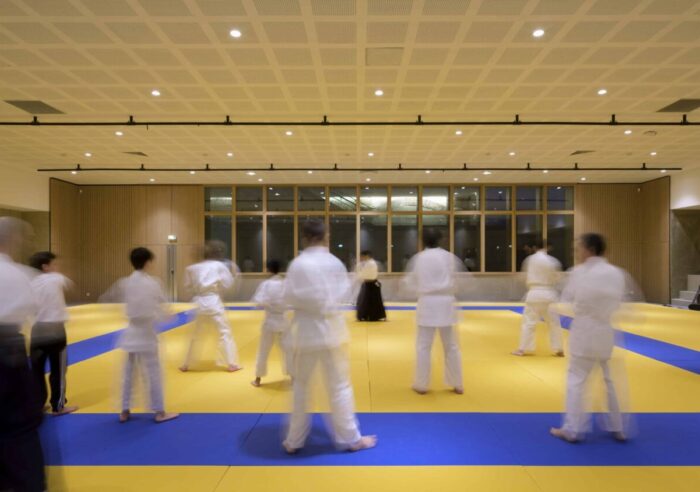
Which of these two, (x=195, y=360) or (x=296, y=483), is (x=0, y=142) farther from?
(x=296, y=483)

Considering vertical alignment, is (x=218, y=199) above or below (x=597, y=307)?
above

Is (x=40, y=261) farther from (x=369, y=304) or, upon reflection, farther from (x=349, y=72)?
(x=369, y=304)

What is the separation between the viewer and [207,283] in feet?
17.6

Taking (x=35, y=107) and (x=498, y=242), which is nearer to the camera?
(x=35, y=107)

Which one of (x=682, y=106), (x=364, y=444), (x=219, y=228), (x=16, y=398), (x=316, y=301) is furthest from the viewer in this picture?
(x=219, y=228)

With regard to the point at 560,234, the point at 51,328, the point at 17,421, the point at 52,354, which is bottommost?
the point at 52,354

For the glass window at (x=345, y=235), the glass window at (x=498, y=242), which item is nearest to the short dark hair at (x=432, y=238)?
the glass window at (x=345, y=235)

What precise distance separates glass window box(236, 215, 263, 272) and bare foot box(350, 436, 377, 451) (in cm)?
1339

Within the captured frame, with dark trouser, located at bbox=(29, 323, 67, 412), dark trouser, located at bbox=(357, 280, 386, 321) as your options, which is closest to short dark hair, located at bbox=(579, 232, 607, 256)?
dark trouser, located at bbox=(29, 323, 67, 412)

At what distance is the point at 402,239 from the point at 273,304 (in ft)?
39.0

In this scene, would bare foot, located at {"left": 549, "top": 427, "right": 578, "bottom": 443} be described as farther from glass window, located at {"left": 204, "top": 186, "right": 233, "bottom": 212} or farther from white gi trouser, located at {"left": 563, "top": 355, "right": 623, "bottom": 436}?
glass window, located at {"left": 204, "top": 186, "right": 233, "bottom": 212}

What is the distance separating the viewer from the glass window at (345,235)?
1622 centimetres

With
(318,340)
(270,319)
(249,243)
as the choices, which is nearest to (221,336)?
(270,319)

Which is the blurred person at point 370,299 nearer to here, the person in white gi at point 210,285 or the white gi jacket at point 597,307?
the person in white gi at point 210,285
